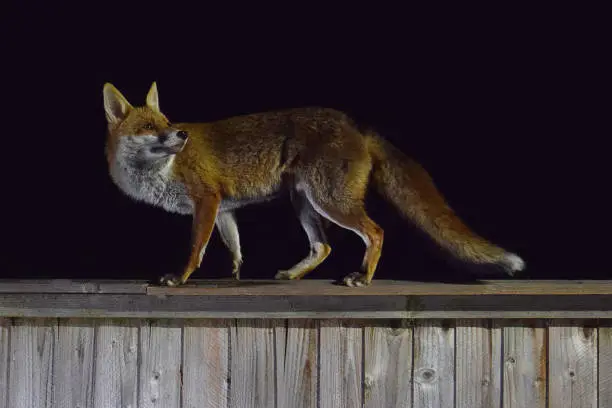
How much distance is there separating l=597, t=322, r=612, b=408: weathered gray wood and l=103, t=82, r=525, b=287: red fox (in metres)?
0.36

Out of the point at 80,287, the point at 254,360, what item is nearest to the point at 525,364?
the point at 254,360

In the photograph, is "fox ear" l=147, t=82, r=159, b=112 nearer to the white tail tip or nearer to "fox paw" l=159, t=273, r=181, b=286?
"fox paw" l=159, t=273, r=181, b=286

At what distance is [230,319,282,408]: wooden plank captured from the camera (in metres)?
3.15

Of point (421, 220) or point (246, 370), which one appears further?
point (421, 220)

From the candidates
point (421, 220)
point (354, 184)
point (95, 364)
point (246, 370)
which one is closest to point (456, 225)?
point (421, 220)

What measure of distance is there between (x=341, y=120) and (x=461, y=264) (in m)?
0.67

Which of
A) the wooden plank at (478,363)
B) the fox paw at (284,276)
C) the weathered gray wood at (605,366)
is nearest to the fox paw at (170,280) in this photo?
the fox paw at (284,276)

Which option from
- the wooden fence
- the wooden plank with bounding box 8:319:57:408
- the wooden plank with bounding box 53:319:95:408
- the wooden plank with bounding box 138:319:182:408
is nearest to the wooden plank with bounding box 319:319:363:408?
the wooden fence

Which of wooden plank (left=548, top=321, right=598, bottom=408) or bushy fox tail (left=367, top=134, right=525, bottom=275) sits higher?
bushy fox tail (left=367, top=134, right=525, bottom=275)

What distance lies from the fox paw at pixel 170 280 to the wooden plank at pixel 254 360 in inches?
9.7

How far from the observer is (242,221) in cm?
448

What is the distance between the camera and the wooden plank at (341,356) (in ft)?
10.3

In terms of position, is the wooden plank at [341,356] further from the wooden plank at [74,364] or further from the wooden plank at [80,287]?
the wooden plank at [74,364]

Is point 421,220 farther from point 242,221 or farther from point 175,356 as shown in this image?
point 242,221
